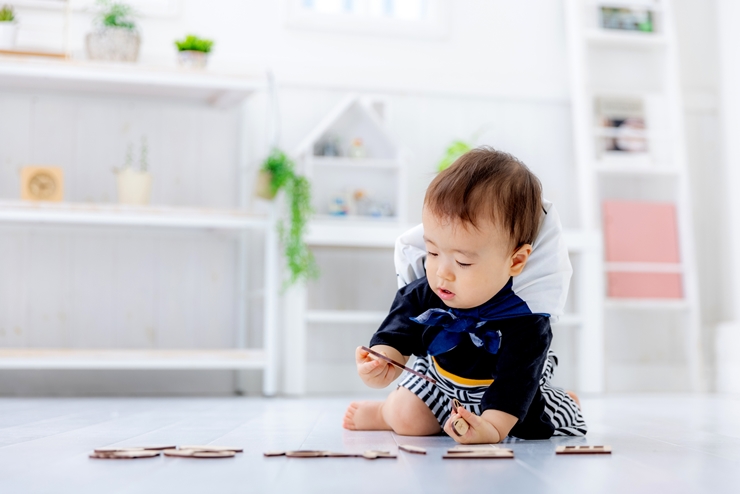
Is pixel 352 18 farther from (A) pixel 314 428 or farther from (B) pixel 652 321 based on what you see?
(A) pixel 314 428

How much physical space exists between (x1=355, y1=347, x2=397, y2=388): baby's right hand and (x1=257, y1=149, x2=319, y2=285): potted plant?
1286 millimetres

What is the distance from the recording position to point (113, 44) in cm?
254

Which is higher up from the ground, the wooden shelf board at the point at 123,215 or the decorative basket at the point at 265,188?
the decorative basket at the point at 265,188

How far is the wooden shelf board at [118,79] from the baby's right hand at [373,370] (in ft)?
5.02

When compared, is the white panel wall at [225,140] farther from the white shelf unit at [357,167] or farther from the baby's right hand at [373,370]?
the baby's right hand at [373,370]

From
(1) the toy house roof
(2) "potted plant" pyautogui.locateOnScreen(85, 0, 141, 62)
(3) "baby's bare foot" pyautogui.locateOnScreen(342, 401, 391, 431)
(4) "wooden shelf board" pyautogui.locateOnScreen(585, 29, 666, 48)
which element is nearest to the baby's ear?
(3) "baby's bare foot" pyautogui.locateOnScreen(342, 401, 391, 431)

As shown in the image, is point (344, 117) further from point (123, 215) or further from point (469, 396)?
point (469, 396)

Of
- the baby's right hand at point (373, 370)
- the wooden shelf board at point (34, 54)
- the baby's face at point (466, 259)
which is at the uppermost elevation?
the wooden shelf board at point (34, 54)

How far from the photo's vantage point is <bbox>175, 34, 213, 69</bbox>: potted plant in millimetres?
2580

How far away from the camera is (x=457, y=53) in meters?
3.12

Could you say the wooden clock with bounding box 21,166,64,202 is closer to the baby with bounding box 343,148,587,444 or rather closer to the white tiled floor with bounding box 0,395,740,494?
the white tiled floor with bounding box 0,395,740,494

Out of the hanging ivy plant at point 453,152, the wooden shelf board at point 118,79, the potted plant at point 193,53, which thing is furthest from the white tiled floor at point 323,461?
the hanging ivy plant at point 453,152

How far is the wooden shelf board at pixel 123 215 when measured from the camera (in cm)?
238

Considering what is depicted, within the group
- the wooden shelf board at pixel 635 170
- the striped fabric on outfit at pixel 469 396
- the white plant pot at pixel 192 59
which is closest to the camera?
the striped fabric on outfit at pixel 469 396
